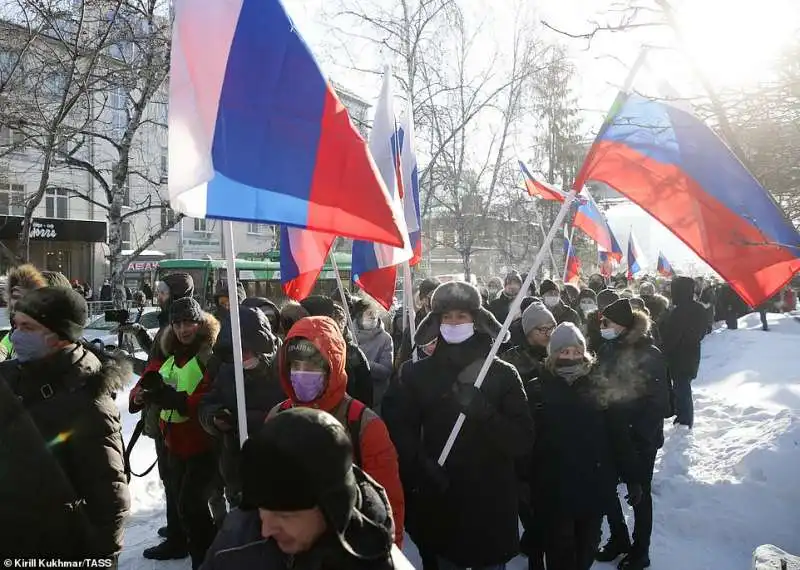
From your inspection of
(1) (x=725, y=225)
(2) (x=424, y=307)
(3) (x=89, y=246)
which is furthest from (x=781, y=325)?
(3) (x=89, y=246)

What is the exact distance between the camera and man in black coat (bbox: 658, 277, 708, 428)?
312 inches

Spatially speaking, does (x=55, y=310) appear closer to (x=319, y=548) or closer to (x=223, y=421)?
(x=223, y=421)

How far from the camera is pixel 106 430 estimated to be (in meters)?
2.46

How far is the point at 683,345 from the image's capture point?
805cm

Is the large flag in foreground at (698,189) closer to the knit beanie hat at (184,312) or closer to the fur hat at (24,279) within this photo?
the knit beanie hat at (184,312)

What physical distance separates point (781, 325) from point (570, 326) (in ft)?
68.8

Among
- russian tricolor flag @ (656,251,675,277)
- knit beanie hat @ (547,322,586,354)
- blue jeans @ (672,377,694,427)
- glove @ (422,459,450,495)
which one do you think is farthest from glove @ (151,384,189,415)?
russian tricolor flag @ (656,251,675,277)

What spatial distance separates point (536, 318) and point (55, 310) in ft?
10.5

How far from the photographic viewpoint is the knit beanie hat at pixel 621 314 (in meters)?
4.62

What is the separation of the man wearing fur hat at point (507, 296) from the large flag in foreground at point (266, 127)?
488 cm

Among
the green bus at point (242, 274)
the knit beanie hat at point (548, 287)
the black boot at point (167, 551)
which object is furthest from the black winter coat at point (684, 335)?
the green bus at point (242, 274)

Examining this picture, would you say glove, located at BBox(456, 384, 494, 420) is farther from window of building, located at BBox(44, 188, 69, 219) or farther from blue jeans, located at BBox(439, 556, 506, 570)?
window of building, located at BBox(44, 188, 69, 219)

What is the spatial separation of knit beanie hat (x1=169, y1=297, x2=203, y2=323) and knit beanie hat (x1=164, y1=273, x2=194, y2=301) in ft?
3.31

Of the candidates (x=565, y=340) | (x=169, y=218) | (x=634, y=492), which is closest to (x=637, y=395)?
(x=634, y=492)
